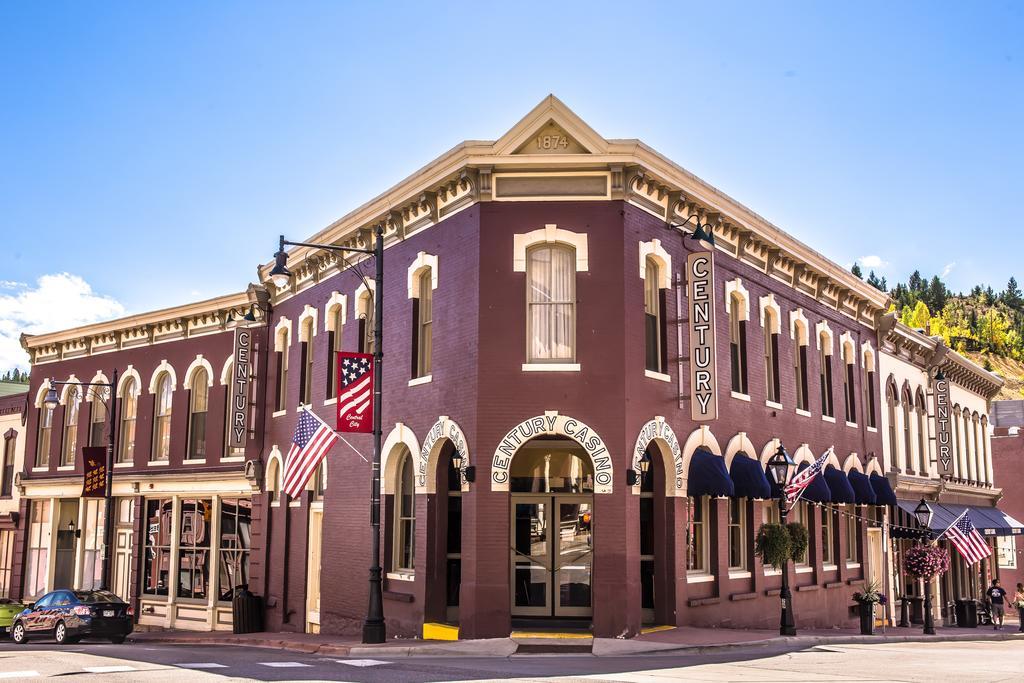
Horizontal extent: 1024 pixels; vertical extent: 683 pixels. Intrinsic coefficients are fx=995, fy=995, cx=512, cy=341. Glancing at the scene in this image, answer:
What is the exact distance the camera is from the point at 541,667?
14.1 m

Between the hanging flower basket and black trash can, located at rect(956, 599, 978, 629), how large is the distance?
597 cm

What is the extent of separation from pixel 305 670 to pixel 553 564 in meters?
5.51

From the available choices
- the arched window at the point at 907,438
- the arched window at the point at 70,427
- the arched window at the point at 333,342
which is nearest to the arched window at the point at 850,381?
the arched window at the point at 907,438

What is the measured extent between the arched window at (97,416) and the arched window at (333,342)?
42.0ft

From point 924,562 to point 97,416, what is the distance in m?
26.1

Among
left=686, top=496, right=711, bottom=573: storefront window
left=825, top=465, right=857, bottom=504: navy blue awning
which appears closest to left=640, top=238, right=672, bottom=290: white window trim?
left=686, top=496, right=711, bottom=573: storefront window

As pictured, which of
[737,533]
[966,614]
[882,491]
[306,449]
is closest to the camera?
[306,449]

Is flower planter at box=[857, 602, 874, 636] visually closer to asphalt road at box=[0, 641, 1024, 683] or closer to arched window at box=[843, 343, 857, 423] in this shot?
asphalt road at box=[0, 641, 1024, 683]

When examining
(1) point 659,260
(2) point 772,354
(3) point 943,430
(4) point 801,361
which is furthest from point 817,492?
(3) point 943,430

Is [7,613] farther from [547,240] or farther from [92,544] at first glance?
[547,240]

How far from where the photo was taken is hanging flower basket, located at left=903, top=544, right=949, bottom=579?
26312 mm

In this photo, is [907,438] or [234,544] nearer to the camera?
[234,544]

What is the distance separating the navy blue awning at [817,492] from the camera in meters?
22.8

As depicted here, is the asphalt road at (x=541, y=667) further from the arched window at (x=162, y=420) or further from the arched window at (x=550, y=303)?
the arched window at (x=162, y=420)
